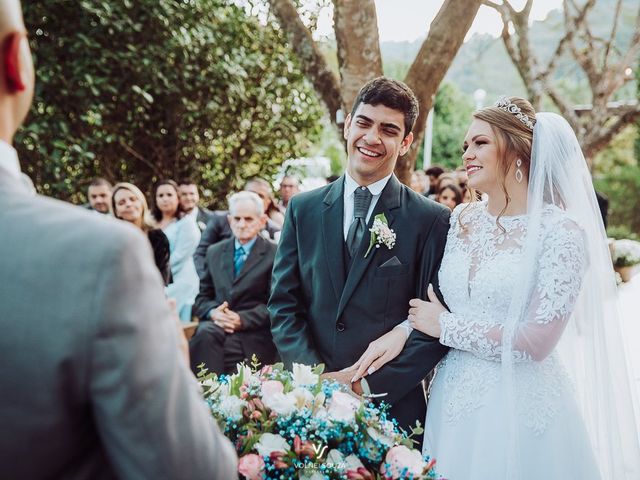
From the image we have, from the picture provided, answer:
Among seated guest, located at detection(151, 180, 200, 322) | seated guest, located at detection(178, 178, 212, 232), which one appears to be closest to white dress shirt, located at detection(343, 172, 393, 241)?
seated guest, located at detection(151, 180, 200, 322)

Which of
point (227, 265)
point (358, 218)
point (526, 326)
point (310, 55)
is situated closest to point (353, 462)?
point (526, 326)

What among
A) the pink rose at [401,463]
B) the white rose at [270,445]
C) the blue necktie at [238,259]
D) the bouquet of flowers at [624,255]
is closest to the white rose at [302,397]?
the white rose at [270,445]

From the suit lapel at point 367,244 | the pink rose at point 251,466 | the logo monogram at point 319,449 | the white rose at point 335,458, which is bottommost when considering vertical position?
the pink rose at point 251,466

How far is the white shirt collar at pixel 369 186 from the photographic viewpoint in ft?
10.0

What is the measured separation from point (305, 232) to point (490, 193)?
912 millimetres

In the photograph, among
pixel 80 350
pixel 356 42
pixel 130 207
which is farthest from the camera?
pixel 130 207

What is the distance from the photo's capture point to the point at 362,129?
301cm

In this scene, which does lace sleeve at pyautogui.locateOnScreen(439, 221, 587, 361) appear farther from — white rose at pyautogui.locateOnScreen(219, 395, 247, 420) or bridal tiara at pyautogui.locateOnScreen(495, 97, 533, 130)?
white rose at pyautogui.locateOnScreen(219, 395, 247, 420)

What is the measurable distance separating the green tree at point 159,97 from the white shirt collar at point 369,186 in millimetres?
5212

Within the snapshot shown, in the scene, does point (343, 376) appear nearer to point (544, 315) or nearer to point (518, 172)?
point (544, 315)

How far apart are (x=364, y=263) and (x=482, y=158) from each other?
0.75 metres

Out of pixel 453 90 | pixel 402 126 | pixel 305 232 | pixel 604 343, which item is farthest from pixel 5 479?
pixel 453 90

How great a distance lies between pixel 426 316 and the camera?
2.85 meters

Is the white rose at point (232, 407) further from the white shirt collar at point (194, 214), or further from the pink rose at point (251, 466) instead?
the white shirt collar at point (194, 214)
